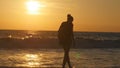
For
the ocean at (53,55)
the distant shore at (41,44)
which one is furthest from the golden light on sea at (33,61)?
the distant shore at (41,44)

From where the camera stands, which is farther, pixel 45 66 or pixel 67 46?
pixel 45 66

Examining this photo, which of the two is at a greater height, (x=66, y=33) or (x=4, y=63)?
(x=66, y=33)

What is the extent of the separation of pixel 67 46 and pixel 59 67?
75.2 inches

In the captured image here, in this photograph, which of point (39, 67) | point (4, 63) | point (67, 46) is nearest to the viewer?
point (67, 46)

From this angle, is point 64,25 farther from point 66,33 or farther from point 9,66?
point 9,66

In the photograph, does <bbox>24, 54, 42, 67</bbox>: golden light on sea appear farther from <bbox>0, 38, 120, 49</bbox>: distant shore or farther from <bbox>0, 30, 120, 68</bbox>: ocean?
<bbox>0, 38, 120, 49</bbox>: distant shore

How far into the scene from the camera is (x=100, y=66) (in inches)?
773

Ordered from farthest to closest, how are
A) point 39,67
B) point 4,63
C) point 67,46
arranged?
point 4,63 → point 39,67 → point 67,46

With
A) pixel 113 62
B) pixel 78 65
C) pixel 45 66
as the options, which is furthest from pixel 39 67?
pixel 113 62

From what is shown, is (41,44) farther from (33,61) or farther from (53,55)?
(33,61)

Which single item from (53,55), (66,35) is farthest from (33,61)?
(66,35)

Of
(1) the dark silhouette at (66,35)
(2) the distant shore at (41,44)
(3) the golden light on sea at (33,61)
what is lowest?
(2) the distant shore at (41,44)

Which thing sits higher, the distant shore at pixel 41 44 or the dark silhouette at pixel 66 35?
the dark silhouette at pixel 66 35

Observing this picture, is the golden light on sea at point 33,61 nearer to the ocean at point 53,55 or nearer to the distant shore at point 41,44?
the ocean at point 53,55
